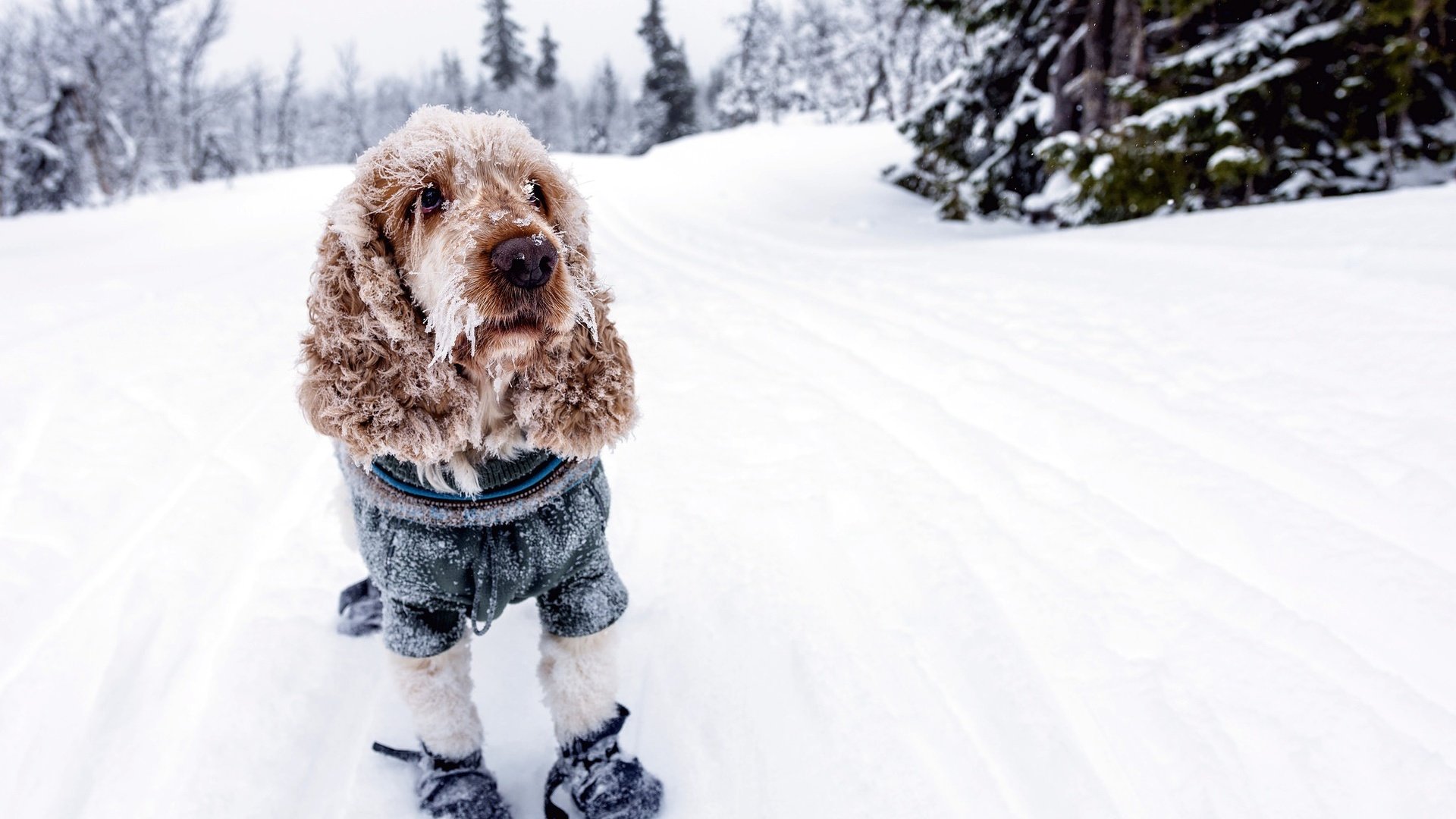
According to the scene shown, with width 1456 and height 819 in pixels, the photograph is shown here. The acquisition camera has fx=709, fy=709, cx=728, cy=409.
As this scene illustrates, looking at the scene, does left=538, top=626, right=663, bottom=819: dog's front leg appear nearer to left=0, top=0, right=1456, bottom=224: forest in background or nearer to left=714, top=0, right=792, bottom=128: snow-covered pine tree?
left=0, top=0, right=1456, bottom=224: forest in background

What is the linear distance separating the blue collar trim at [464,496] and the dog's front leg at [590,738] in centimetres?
51

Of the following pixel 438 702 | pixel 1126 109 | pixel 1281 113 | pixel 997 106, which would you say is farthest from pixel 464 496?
pixel 997 106

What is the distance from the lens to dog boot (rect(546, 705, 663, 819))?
6.16 ft

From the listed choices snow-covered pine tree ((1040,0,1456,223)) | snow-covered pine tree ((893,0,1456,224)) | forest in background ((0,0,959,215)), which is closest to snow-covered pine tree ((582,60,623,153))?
forest in background ((0,0,959,215))

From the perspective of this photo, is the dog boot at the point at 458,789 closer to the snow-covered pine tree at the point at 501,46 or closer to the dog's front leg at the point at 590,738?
the dog's front leg at the point at 590,738

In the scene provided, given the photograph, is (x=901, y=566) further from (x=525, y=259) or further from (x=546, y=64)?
(x=546, y=64)

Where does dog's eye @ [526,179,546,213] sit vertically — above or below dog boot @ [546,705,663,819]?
above

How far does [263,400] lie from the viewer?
4.39 metres

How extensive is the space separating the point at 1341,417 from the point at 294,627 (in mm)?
4278

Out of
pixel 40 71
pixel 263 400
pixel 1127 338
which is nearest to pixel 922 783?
pixel 1127 338

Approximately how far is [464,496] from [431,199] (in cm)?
74

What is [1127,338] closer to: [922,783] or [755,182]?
[922,783]

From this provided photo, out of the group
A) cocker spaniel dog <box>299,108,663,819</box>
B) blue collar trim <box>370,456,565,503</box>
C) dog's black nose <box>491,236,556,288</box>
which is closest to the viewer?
dog's black nose <box>491,236,556,288</box>

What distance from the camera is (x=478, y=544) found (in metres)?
1.83
